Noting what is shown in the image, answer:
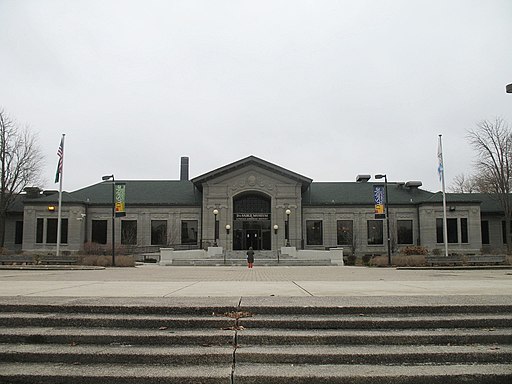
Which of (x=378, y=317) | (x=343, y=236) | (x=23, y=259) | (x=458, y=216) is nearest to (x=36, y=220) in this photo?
(x=23, y=259)

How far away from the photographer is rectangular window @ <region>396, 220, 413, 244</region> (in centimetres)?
5178

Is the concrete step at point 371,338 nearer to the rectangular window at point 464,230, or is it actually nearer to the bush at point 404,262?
the bush at point 404,262

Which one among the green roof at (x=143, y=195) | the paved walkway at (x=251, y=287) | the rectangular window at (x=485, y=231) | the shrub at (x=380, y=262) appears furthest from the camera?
the rectangular window at (x=485, y=231)

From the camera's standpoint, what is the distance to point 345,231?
51938 millimetres

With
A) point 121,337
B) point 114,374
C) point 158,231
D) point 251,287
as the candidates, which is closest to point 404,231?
point 158,231

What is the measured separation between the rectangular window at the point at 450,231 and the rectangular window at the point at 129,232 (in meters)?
34.5

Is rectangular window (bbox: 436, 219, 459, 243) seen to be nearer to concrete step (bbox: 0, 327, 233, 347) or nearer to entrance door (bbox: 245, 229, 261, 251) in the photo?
entrance door (bbox: 245, 229, 261, 251)

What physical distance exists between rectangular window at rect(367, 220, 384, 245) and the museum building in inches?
4.4

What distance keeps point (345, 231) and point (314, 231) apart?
3555 mm

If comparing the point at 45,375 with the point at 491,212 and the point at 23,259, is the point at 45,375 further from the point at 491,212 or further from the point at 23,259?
the point at 491,212

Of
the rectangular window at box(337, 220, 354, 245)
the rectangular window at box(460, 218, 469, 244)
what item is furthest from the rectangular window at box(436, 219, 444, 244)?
the rectangular window at box(337, 220, 354, 245)

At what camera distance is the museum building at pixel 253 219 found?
164 feet

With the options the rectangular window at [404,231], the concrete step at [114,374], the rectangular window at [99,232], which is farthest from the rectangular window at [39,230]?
the concrete step at [114,374]

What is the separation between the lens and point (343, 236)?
51.9 metres
